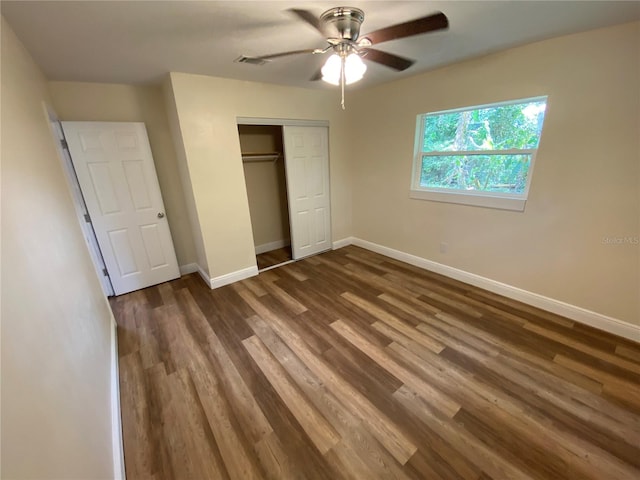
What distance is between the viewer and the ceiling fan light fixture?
1.57 m

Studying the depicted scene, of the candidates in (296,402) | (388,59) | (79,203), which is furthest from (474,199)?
(79,203)

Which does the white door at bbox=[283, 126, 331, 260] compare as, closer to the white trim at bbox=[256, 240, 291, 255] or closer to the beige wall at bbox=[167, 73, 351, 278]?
the beige wall at bbox=[167, 73, 351, 278]

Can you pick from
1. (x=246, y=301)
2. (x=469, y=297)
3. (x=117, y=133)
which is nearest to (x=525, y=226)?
(x=469, y=297)

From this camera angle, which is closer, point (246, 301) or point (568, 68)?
point (568, 68)

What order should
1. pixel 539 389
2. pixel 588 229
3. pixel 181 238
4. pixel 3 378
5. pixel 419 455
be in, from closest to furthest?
1. pixel 3 378
2. pixel 419 455
3. pixel 539 389
4. pixel 588 229
5. pixel 181 238

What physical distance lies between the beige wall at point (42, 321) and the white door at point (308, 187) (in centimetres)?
231

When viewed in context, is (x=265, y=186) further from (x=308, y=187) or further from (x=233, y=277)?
(x=233, y=277)

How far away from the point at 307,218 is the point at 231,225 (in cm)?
116

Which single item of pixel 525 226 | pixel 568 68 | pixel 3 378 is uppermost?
pixel 568 68

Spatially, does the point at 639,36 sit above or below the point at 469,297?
above

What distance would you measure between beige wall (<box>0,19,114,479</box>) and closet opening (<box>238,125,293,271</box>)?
7.06ft

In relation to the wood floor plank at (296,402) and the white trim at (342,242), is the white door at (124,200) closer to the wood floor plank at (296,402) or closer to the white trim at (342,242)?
the wood floor plank at (296,402)

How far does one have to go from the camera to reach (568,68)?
6.71 ft

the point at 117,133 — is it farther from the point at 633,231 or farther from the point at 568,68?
the point at 633,231
